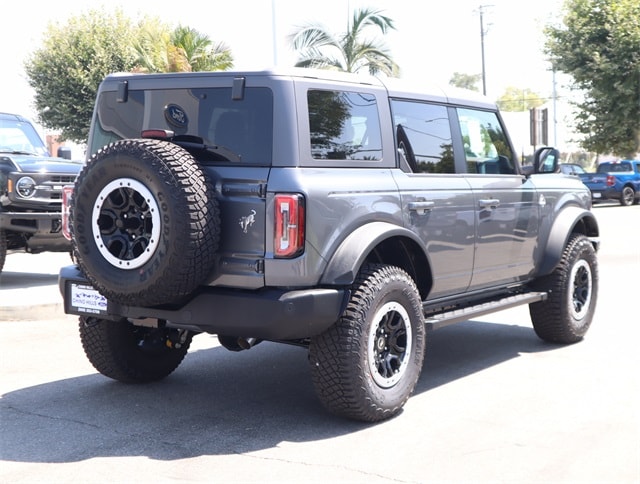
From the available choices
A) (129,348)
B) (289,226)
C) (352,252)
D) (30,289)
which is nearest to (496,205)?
(352,252)

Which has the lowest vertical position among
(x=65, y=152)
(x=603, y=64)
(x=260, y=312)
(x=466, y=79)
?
(x=260, y=312)

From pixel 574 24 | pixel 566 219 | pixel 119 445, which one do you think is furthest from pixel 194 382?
pixel 574 24

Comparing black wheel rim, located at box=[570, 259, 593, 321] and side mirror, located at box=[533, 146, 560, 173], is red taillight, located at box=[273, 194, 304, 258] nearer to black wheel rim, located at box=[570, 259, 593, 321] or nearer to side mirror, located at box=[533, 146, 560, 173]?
side mirror, located at box=[533, 146, 560, 173]

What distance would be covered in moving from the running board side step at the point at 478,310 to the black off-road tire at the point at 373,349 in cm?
34

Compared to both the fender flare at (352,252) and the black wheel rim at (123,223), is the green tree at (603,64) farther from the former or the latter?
the black wheel rim at (123,223)

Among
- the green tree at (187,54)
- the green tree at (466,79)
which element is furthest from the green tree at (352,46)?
the green tree at (466,79)

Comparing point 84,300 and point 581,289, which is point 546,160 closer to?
point 581,289

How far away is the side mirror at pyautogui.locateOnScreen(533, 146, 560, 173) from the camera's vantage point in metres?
7.18

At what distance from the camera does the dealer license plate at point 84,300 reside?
17.8 feet

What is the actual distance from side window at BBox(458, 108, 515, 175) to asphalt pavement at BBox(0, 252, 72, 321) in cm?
495

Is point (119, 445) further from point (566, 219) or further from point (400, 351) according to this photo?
point (566, 219)

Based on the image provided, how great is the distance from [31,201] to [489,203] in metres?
6.89

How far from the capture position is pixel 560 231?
7.41 m

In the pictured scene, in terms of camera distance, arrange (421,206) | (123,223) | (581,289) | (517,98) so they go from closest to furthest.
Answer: (123,223) → (421,206) → (581,289) → (517,98)
